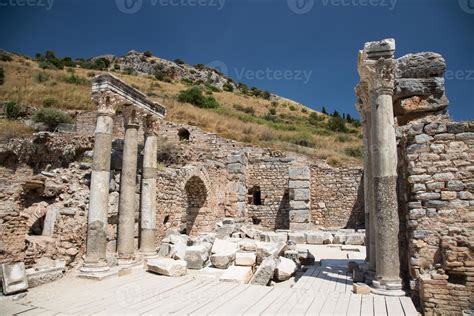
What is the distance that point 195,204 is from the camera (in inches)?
667

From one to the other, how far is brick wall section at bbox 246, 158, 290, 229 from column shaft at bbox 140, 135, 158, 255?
10216 millimetres

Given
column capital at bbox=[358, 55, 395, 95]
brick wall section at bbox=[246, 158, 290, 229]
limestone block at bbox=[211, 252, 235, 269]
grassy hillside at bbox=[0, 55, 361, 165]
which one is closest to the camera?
column capital at bbox=[358, 55, 395, 95]

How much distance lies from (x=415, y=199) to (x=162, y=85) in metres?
46.0

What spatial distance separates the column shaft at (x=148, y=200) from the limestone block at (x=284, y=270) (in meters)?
4.34

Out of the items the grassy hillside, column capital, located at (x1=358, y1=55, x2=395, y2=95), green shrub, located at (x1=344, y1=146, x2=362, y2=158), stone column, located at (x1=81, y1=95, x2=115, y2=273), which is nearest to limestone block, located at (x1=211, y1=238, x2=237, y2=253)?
stone column, located at (x1=81, y1=95, x2=115, y2=273)

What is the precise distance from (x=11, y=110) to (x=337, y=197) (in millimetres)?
23944

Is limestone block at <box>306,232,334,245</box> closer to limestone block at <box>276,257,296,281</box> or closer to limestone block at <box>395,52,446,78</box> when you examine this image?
limestone block at <box>276,257,296,281</box>

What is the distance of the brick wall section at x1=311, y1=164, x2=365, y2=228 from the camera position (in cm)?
1941

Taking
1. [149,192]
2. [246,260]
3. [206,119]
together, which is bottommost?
[246,260]

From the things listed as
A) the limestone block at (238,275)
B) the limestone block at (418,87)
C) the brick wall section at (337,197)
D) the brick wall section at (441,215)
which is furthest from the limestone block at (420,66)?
the brick wall section at (337,197)

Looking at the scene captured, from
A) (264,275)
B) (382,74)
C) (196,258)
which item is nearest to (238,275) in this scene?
(264,275)

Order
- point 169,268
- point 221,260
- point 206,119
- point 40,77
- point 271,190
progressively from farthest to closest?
point 40,77, point 206,119, point 271,190, point 221,260, point 169,268

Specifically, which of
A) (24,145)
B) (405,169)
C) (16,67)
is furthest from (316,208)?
(16,67)

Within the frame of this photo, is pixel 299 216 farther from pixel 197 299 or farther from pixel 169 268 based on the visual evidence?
pixel 197 299
